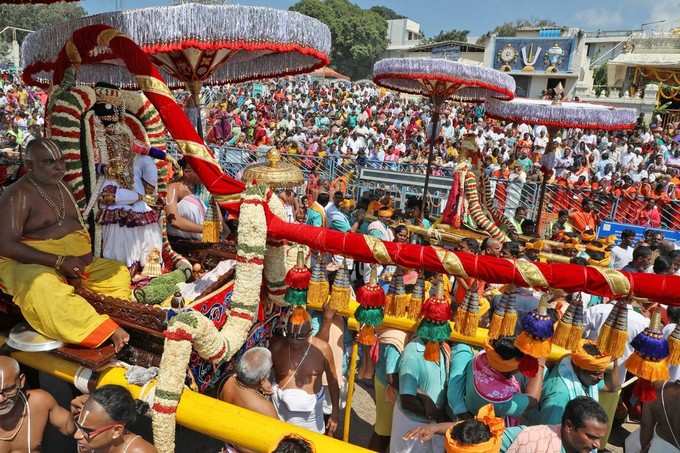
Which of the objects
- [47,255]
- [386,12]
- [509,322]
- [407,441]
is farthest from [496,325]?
[386,12]

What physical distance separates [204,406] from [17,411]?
38.9 inches

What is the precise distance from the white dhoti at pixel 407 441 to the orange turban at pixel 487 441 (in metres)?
0.67

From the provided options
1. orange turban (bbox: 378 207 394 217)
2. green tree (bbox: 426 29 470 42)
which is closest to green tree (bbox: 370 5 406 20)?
green tree (bbox: 426 29 470 42)

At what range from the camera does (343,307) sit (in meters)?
2.67

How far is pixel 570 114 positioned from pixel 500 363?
21.2ft

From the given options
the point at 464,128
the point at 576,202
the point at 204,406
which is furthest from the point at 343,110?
the point at 204,406

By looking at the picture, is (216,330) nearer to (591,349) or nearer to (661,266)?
(591,349)

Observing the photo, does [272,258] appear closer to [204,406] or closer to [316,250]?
[316,250]

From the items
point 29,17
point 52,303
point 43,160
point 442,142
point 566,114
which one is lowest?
point 52,303

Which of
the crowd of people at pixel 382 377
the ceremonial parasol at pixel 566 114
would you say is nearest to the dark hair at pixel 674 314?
the crowd of people at pixel 382 377

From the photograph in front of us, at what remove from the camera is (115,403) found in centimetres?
218

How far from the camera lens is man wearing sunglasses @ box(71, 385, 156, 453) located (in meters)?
2.15

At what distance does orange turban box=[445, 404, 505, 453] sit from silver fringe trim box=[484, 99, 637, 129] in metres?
6.82

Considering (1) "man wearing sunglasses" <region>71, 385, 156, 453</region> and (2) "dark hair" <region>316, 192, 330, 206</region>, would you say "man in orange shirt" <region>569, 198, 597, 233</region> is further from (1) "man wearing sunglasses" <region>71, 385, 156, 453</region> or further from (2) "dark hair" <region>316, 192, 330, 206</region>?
(1) "man wearing sunglasses" <region>71, 385, 156, 453</region>
